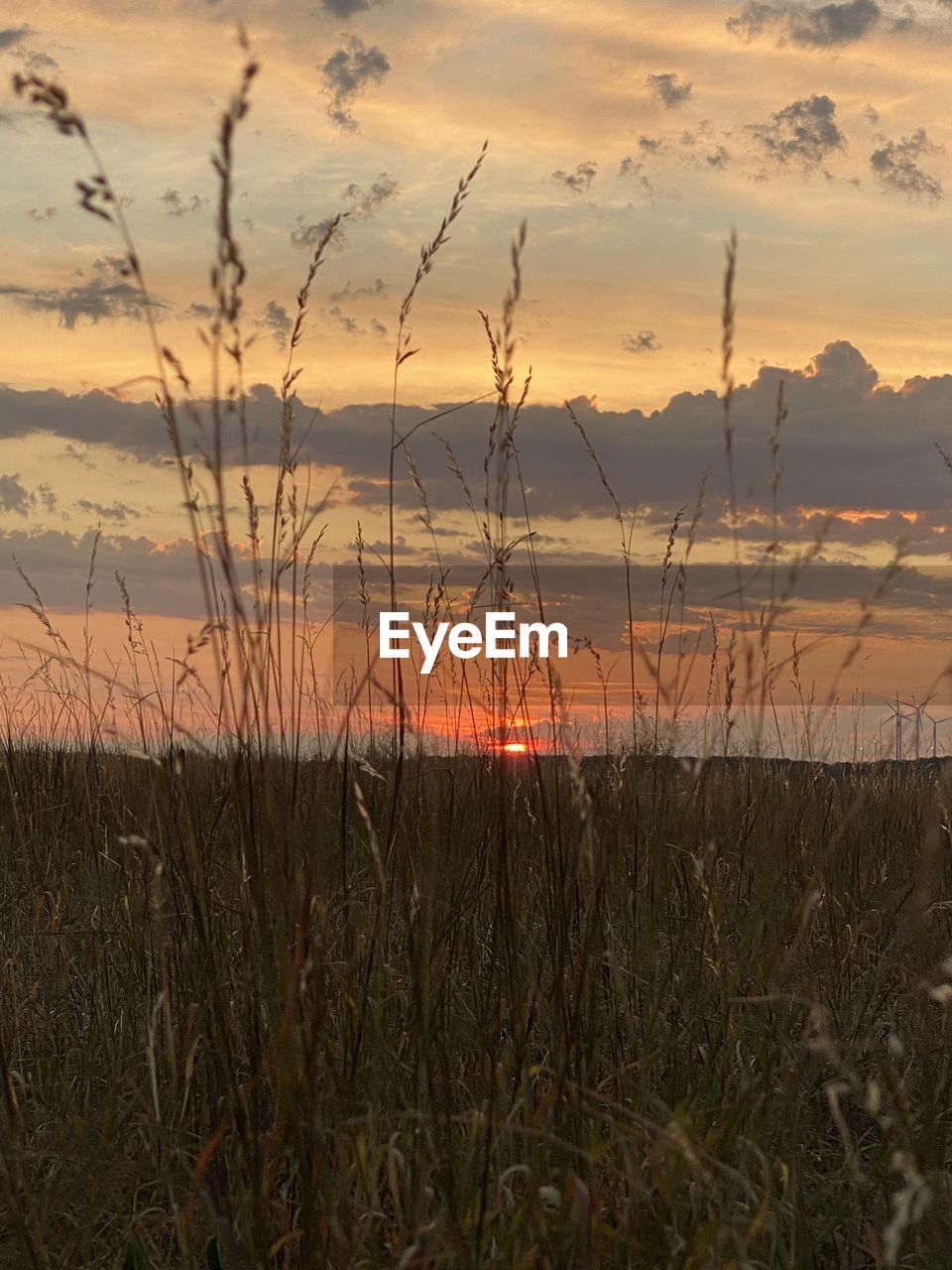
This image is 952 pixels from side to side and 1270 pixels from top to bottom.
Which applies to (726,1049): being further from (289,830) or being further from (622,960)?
(289,830)

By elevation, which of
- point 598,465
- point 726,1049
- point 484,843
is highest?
point 598,465

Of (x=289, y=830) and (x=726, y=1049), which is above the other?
(x=289, y=830)

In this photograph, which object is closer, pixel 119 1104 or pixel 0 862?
pixel 119 1104

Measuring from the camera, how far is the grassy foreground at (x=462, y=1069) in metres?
1.70

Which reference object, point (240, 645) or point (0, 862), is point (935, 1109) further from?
point (0, 862)

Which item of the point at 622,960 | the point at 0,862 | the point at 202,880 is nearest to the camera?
the point at 202,880

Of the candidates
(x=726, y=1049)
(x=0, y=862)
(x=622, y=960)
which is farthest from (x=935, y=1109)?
(x=0, y=862)

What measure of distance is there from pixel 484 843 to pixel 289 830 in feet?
4.42

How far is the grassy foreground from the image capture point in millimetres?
1701

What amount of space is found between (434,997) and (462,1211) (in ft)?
1.30

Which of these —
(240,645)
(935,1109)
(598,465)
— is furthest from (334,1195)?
(598,465)

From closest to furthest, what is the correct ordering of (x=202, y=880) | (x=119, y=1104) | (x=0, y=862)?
1. (x=202, y=880)
2. (x=119, y=1104)
3. (x=0, y=862)

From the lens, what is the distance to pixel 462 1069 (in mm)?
2488

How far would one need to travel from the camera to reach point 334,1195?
1.74 m
